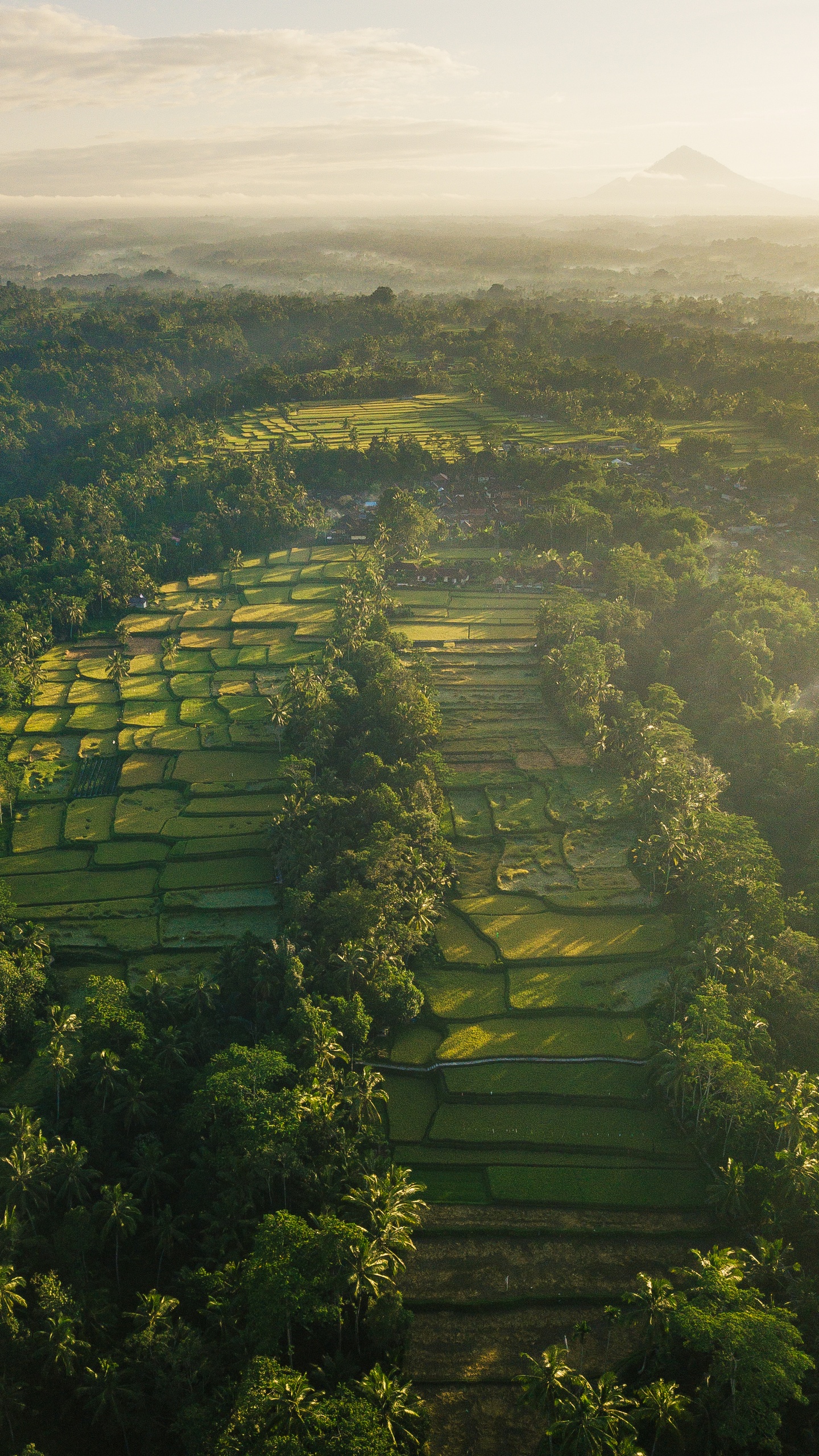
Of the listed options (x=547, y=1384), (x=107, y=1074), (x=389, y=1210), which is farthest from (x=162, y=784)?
(x=547, y=1384)

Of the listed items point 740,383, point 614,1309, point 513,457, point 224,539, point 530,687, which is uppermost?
point 740,383

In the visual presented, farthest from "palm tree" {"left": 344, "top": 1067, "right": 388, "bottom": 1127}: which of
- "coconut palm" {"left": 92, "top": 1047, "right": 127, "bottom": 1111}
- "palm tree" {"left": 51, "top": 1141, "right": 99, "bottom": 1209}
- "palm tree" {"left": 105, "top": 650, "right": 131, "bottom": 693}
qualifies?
"palm tree" {"left": 105, "top": 650, "right": 131, "bottom": 693}

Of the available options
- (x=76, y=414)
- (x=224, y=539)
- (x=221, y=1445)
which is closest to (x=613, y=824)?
(x=221, y=1445)

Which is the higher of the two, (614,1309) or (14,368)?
(14,368)

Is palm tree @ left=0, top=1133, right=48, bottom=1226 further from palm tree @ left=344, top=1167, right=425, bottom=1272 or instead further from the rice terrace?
palm tree @ left=344, top=1167, right=425, bottom=1272

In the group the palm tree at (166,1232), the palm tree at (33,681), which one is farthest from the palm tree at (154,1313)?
the palm tree at (33,681)

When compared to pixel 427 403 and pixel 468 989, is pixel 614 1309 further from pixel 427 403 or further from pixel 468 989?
pixel 427 403

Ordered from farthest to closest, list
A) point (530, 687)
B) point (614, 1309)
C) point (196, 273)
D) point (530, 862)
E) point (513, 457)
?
point (196, 273) < point (513, 457) < point (530, 687) < point (530, 862) < point (614, 1309)
